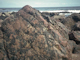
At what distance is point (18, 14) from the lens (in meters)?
2.89

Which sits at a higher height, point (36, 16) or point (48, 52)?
point (36, 16)

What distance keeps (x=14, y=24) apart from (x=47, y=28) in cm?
108

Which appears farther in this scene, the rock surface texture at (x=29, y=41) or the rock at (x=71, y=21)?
the rock at (x=71, y=21)

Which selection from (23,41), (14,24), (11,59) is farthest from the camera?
(14,24)

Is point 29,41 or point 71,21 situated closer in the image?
point 29,41

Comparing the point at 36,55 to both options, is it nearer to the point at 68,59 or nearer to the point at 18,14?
the point at 68,59

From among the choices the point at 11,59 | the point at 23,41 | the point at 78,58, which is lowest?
the point at 78,58

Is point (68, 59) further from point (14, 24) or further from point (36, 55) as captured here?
point (14, 24)

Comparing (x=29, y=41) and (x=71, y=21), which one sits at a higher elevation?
(x=71, y=21)

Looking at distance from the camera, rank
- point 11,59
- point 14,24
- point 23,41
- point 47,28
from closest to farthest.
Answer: point 11,59, point 23,41, point 14,24, point 47,28

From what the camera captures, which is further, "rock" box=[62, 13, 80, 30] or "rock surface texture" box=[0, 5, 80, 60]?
"rock" box=[62, 13, 80, 30]

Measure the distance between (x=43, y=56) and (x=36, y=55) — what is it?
197 mm

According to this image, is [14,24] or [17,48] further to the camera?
[14,24]

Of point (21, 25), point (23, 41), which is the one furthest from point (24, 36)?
point (21, 25)
